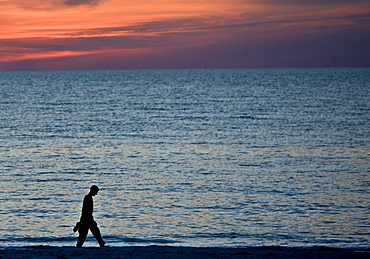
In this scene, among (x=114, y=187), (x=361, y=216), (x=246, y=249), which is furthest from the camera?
(x=114, y=187)

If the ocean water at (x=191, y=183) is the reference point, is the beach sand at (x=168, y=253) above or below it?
above

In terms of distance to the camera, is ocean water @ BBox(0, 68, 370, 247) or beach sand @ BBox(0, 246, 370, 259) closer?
beach sand @ BBox(0, 246, 370, 259)

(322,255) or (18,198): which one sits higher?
(322,255)

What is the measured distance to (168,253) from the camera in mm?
14031

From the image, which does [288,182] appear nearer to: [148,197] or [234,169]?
[234,169]

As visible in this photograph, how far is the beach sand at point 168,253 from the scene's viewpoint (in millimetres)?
13539

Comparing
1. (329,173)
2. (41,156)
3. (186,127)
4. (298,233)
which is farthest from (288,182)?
(186,127)

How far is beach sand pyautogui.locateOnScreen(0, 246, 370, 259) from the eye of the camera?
13.5 meters

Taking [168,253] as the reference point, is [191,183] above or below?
below

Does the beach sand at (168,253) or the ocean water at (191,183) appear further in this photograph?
the ocean water at (191,183)

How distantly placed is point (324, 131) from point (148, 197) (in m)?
27.9

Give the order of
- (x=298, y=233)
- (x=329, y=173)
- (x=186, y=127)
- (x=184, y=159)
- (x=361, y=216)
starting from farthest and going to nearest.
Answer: (x=186, y=127)
(x=184, y=159)
(x=329, y=173)
(x=361, y=216)
(x=298, y=233)

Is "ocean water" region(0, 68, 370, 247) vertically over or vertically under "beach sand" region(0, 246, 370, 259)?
under

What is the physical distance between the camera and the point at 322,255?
14.3 meters
